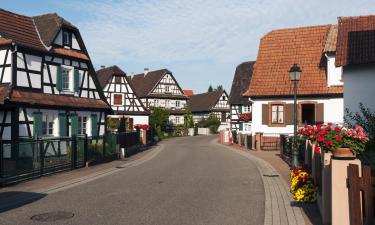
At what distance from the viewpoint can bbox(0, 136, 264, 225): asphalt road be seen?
28.6 ft

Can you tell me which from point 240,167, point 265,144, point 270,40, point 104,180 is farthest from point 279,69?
point 104,180

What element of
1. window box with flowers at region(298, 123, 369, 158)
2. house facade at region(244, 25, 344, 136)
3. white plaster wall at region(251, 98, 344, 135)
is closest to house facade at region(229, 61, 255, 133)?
house facade at region(244, 25, 344, 136)

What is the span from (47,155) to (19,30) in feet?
35.5

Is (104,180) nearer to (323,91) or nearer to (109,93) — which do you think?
(323,91)

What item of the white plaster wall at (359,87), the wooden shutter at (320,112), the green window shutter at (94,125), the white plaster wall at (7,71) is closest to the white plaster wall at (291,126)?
the wooden shutter at (320,112)

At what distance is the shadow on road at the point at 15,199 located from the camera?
10.1m

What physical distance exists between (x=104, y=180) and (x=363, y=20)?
19037 mm

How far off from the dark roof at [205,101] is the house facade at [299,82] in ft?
125

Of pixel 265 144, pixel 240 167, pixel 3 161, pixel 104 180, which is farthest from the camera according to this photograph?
pixel 265 144

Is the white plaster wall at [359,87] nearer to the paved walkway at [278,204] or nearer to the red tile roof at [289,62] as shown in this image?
the red tile roof at [289,62]

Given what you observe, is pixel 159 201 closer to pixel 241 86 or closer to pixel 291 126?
pixel 291 126

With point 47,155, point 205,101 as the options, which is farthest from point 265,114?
→ point 205,101

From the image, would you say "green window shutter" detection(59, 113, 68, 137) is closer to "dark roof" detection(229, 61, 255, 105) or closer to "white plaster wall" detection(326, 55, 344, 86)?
"white plaster wall" detection(326, 55, 344, 86)

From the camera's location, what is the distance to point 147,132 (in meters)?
39.2
